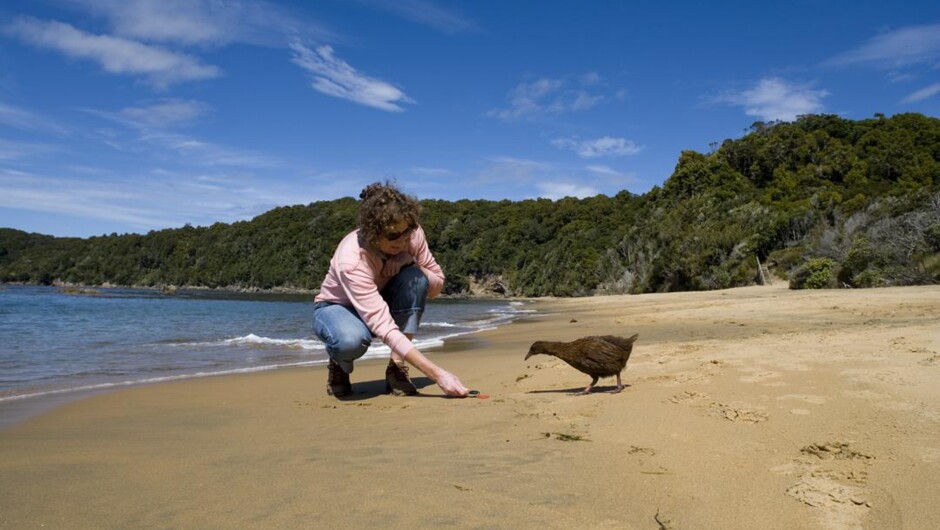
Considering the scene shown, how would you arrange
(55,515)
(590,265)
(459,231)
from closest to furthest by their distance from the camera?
(55,515), (590,265), (459,231)

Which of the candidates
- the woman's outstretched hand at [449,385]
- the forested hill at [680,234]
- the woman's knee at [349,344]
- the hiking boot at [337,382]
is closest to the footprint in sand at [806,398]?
the woman's outstretched hand at [449,385]

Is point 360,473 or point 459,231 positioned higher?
point 459,231

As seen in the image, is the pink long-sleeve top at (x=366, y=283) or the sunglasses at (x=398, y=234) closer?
the pink long-sleeve top at (x=366, y=283)

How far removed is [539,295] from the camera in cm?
6806

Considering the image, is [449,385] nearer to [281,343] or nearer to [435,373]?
[435,373]

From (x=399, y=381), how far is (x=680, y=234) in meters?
40.1

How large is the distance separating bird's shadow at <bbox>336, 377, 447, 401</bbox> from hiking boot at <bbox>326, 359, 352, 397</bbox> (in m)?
0.06

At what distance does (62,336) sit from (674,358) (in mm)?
12310

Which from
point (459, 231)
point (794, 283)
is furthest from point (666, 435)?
point (459, 231)

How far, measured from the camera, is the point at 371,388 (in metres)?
5.14

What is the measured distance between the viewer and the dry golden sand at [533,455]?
1.97m

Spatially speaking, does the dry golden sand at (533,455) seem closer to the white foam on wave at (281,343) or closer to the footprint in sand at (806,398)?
the footprint in sand at (806,398)

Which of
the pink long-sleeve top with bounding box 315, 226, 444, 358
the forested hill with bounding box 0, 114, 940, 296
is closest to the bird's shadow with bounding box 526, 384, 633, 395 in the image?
the pink long-sleeve top with bounding box 315, 226, 444, 358

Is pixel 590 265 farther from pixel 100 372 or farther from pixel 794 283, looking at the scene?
pixel 100 372
